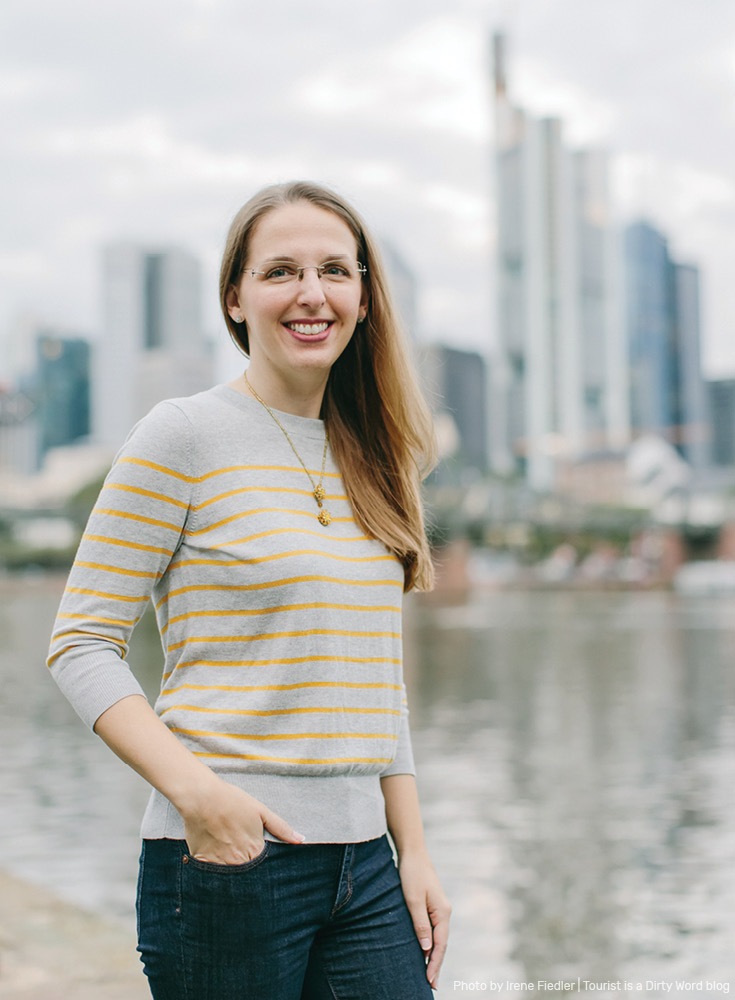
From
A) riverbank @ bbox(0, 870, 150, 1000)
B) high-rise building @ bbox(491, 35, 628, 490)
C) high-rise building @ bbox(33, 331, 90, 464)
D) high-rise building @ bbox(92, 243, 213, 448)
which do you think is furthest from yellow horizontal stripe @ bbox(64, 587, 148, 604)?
high-rise building @ bbox(33, 331, 90, 464)

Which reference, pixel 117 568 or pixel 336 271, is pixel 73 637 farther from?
pixel 336 271

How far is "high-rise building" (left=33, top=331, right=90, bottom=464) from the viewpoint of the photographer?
135250mm

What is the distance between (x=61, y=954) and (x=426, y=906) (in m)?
2.15

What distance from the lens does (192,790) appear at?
130 centimetres

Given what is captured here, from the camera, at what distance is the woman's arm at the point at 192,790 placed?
1.30m

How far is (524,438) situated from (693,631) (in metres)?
110

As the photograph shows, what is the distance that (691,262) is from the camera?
496 ft

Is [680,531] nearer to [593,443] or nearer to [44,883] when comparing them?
[593,443]

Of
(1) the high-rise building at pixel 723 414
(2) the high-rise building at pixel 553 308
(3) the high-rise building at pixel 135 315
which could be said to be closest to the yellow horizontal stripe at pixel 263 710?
(3) the high-rise building at pixel 135 315

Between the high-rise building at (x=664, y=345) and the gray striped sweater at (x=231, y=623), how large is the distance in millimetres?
140746

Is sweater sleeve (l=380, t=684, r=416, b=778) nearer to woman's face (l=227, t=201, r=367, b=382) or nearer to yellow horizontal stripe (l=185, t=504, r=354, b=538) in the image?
yellow horizontal stripe (l=185, t=504, r=354, b=538)

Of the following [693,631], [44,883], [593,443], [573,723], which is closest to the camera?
[44,883]

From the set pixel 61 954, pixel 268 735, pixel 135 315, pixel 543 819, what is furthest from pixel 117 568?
pixel 135 315

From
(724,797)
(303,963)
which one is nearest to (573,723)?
(724,797)
